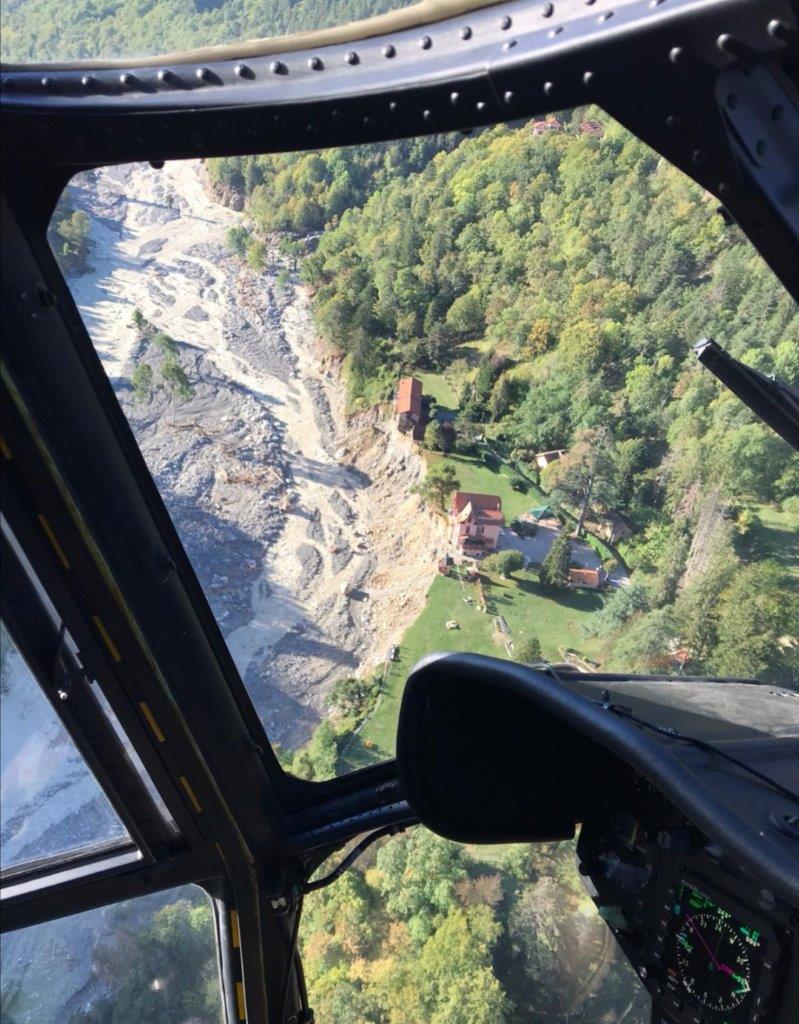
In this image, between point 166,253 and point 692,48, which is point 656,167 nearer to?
point 692,48

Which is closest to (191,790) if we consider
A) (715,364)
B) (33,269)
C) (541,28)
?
(33,269)

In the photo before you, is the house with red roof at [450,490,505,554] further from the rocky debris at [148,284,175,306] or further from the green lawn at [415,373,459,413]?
the rocky debris at [148,284,175,306]

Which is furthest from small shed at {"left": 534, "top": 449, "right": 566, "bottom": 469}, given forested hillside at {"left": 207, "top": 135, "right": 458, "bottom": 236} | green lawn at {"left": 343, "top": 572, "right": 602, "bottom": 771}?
forested hillside at {"left": 207, "top": 135, "right": 458, "bottom": 236}

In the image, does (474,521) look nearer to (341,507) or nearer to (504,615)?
(504,615)

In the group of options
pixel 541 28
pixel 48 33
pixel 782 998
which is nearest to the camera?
pixel 541 28

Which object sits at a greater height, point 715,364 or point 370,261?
point 370,261

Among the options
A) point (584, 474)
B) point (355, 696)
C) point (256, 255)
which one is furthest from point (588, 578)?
point (256, 255)

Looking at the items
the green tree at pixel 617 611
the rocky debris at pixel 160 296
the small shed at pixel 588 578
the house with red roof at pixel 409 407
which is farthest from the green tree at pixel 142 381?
the green tree at pixel 617 611
